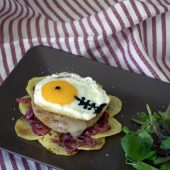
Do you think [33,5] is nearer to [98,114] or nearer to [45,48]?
[45,48]

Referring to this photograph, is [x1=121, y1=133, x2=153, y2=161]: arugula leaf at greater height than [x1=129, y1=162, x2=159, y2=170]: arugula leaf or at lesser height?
greater

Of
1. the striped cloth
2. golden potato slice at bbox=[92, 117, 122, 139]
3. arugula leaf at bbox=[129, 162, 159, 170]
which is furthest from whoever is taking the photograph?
the striped cloth

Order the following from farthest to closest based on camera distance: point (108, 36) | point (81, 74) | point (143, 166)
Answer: point (108, 36)
point (81, 74)
point (143, 166)

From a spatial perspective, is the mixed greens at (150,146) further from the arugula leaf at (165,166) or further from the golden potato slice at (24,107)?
the golden potato slice at (24,107)

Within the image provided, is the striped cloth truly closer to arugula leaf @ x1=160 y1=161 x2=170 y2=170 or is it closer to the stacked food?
the stacked food

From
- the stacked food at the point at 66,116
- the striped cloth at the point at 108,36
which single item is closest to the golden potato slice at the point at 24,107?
the stacked food at the point at 66,116

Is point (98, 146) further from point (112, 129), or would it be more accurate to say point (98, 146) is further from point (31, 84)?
point (31, 84)

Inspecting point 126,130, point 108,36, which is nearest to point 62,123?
point 126,130

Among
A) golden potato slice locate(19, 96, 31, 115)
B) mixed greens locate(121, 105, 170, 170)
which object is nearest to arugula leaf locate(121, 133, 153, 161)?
mixed greens locate(121, 105, 170, 170)
